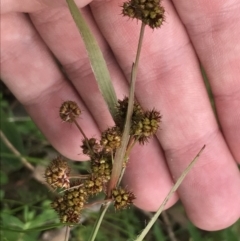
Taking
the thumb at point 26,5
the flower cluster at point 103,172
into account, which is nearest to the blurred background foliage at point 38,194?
the thumb at point 26,5

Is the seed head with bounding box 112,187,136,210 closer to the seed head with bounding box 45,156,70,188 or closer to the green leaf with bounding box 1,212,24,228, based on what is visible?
the seed head with bounding box 45,156,70,188

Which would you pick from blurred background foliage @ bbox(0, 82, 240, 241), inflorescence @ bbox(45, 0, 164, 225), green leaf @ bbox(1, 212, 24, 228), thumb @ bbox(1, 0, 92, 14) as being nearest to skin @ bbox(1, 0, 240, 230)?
thumb @ bbox(1, 0, 92, 14)

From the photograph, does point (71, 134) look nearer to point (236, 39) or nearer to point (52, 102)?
point (52, 102)

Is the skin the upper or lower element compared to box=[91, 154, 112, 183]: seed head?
upper

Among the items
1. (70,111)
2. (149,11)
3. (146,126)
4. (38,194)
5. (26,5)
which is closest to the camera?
(149,11)

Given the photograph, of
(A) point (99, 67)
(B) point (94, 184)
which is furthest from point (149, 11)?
(B) point (94, 184)

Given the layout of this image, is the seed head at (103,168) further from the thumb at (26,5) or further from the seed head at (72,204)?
the thumb at (26,5)

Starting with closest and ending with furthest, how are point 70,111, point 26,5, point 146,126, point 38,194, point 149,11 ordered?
point 149,11 < point 146,126 < point 70,111 < point 26,5 < point 38,194

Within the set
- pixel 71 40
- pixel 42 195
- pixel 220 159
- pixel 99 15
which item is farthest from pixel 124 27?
pixel 42 195

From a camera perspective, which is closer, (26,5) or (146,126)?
(146,126)

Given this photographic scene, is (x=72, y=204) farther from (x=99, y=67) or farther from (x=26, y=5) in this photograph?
(x=26, y=5)
